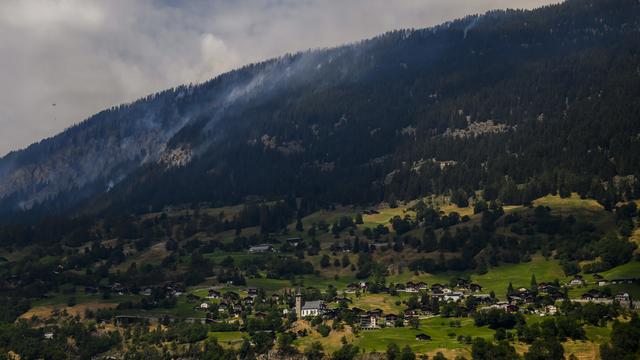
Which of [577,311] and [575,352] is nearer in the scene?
[575,352]

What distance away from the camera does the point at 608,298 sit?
198 meters

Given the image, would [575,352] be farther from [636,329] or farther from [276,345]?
[276,345]

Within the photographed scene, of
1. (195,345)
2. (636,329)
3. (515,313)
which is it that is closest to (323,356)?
(195,345)

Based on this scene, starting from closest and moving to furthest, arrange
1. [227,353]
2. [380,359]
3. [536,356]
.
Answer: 1. [536,356]
2. [380,359]
3. [227,353]

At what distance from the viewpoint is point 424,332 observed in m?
191

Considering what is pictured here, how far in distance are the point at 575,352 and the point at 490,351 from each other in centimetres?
1676

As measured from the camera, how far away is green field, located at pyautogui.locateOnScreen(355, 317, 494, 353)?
176 m

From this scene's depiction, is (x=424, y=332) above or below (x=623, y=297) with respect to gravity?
below

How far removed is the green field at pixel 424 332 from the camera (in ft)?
579

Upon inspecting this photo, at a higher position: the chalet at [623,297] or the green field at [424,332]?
the chalet at [623,297]

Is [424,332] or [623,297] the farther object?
[623,297]

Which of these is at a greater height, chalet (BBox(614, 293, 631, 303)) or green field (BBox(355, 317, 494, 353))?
chalet (BBox(614, 293, 631, 303))

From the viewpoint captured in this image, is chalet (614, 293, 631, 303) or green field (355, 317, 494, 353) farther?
chalet (614, 293, 631, 303)

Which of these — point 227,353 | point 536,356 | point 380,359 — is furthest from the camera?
point 227,353
